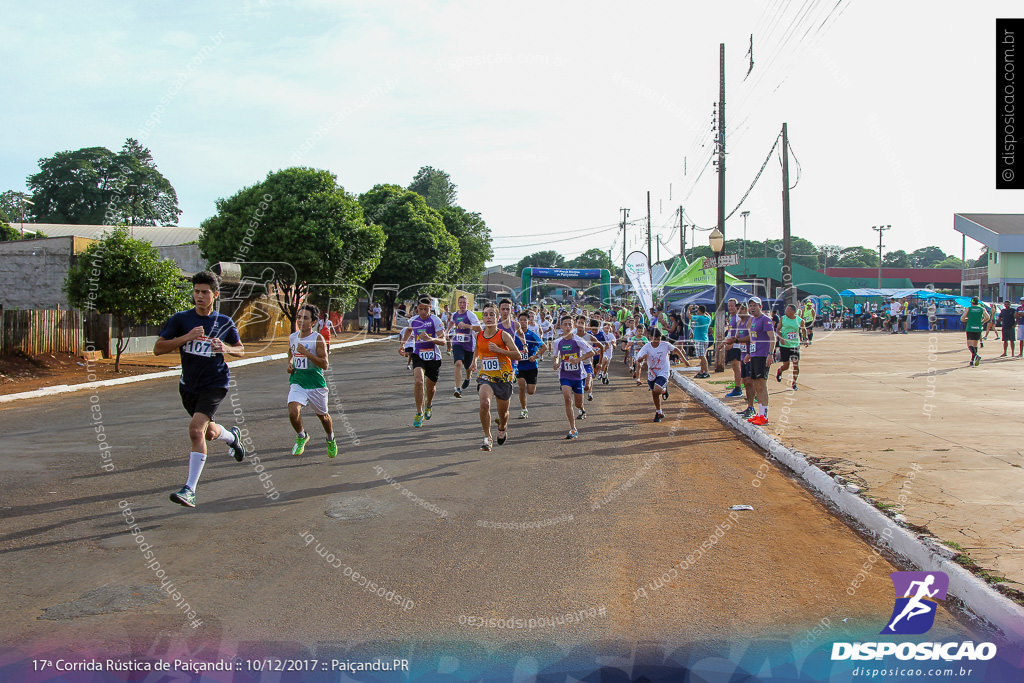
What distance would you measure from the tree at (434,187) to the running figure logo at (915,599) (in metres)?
Result: 79.2

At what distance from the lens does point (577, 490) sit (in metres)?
7.30

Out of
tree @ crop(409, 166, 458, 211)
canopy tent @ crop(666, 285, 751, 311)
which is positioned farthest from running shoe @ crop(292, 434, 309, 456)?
tree @ crop(409, 166, 458, 211)

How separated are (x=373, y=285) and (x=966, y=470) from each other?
45.4 meters

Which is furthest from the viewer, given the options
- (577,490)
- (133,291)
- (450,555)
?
(133,291)

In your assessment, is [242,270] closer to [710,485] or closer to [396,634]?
[710,485]

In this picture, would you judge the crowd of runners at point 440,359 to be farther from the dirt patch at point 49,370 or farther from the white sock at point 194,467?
the dirt patch at point 49,370

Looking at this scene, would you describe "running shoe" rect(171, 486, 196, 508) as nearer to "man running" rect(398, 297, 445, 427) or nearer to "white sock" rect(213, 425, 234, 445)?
"white sock" rect(213, 425, 234, 445)

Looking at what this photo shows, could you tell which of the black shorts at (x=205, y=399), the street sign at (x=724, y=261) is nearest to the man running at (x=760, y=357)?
the street sign at (x=724, y=261)

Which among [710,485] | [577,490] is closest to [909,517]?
[710,485]

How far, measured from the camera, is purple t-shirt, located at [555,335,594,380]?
10.6 meters

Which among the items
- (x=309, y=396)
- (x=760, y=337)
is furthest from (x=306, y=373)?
(x=760, y=337)

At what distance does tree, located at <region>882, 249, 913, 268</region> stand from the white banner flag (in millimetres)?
98061

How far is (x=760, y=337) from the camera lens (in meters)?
11.1

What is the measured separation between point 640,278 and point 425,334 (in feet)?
63.6
